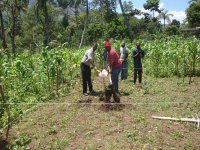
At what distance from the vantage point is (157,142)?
650 centimetres

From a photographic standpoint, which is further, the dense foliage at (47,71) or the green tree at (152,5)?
the green tree at (152,5)

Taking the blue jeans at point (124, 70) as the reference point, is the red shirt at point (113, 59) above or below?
above

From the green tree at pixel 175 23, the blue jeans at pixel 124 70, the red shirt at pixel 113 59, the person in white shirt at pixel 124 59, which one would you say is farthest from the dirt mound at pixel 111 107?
the green tree at pixel 175 23

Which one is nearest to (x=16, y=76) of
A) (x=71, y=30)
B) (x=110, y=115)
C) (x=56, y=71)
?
(x=56, y=71)

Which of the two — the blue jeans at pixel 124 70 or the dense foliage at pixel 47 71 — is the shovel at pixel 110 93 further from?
the blue jeans at pixel 124 70

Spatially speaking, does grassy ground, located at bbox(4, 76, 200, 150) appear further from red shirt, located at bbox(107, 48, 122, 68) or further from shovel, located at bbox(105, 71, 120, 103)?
red shirt, located at bbox(107, 48, 122, 68)

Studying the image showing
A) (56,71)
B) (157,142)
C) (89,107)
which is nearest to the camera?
(157,142)

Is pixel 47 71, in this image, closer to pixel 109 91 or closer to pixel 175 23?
pixel 109 91

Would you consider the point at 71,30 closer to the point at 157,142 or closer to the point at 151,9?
the point at 151,9

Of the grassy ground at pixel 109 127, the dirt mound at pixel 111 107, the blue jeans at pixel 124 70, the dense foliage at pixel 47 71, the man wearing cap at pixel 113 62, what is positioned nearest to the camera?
the grassy ground at pixel 109 127

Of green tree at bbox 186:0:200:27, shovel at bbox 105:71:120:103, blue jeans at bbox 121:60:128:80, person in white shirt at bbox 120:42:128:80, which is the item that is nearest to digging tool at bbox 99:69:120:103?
shovel at bbox 105:71:120:103

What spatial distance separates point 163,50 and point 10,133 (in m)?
10.8

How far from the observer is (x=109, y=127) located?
7414 mm

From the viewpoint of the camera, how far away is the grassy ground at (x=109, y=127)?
6.59 m
